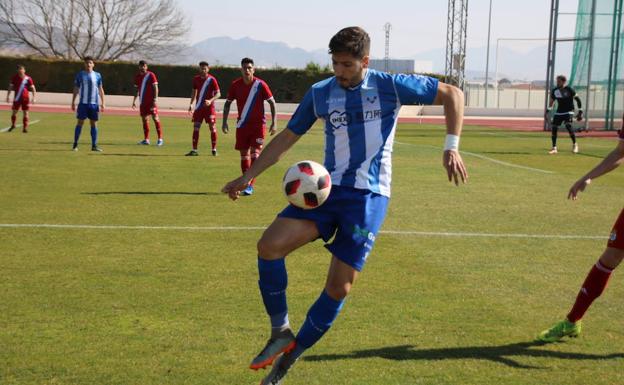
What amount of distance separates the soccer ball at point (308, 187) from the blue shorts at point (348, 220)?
0.08 m

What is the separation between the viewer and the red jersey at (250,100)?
14.1 meters

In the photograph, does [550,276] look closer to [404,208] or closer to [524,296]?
[524,296]

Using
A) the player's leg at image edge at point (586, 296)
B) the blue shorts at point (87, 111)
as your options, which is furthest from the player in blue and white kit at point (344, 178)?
the blue shorts at point (87, 111)

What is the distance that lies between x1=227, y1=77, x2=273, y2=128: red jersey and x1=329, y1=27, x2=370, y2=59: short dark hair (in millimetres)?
9234

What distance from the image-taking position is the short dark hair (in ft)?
15.8

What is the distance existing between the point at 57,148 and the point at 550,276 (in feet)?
52.7

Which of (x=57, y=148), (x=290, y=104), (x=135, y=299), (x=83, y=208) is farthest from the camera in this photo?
(x=290, y=104)

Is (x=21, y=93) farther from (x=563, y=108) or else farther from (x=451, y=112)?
(x=451, y=112)

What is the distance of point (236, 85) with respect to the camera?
570 inches

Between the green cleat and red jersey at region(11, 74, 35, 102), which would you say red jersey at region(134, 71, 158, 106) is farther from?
the green cleat

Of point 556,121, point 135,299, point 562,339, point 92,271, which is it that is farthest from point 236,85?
point 556,121

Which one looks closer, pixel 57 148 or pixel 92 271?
pixel 92 271

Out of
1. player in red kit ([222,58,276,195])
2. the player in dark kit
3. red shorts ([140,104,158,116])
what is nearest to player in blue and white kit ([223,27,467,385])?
player in red kit ([222,58,276,195])

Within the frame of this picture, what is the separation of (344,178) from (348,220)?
0.92ft
